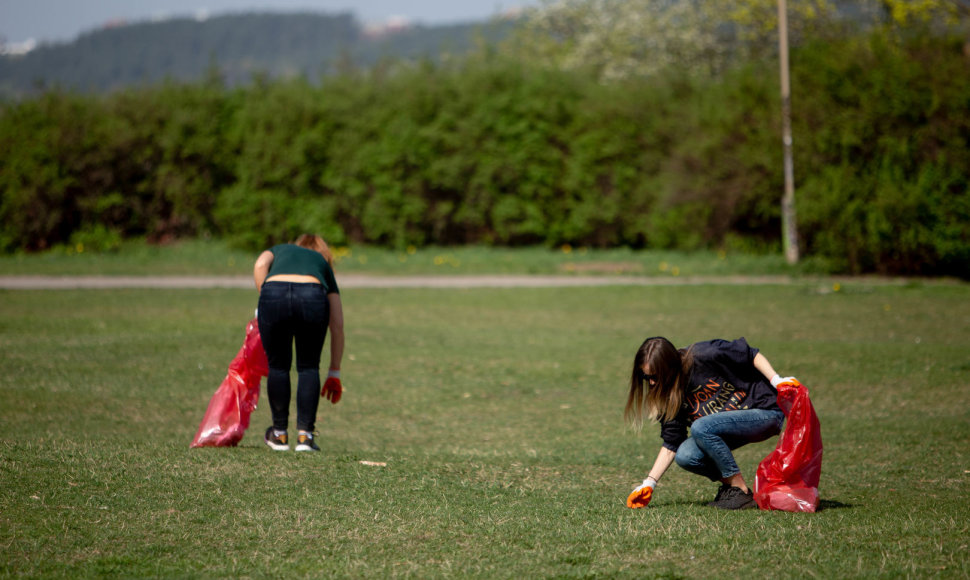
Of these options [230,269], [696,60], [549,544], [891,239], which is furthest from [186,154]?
[696,60]

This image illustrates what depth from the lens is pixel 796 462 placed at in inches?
201

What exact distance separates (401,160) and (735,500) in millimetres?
18158

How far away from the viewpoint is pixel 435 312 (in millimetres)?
14656

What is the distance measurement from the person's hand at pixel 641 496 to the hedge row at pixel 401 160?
15847 mm

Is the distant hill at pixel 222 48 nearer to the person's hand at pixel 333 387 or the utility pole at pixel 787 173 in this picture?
the utility pole at pixel 787 173

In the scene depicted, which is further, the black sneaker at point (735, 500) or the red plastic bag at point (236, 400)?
the red plastic bag at point (236, 400)

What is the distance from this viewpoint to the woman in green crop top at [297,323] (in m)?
6.18

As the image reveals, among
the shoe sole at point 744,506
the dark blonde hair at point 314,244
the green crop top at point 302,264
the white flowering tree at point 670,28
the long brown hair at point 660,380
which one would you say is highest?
the white flowering tree at point 670,28

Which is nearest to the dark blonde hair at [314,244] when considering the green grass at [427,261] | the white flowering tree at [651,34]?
the green grass at [427,261]

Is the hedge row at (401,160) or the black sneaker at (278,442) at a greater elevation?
the hedge row at (401,160)

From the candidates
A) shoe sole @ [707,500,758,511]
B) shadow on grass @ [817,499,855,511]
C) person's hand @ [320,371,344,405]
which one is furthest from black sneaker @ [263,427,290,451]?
shadow on grass @ [817,499,855,511]

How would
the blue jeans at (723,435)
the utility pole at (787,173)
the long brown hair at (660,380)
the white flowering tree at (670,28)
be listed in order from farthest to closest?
1. the white flowering tree at (670,28)
2. the utility pole at (787,173)
3. the blue jeans at (723,435)
4. the long brown hair at (660,380)

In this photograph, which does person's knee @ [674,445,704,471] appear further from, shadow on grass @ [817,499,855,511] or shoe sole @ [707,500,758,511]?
shadow on grass @ [817,499,855,511]

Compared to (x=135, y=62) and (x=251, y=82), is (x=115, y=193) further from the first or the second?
(x=135, y=62)
